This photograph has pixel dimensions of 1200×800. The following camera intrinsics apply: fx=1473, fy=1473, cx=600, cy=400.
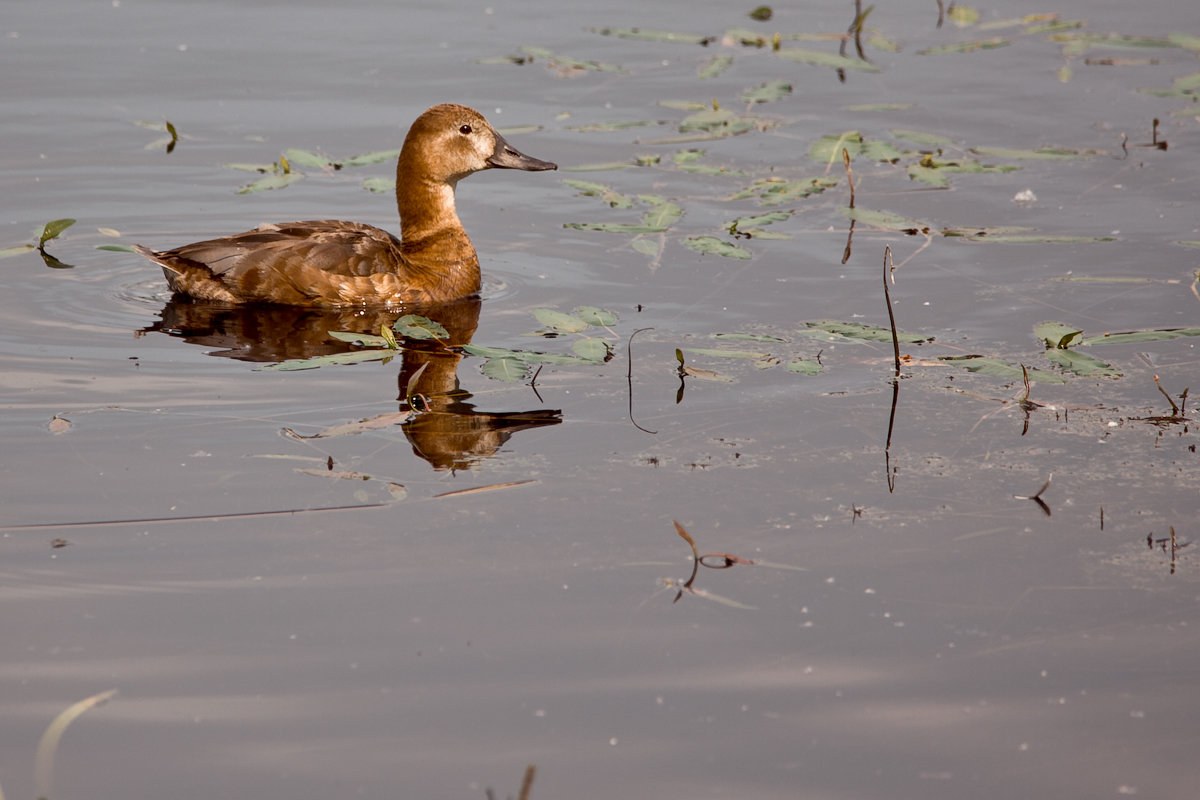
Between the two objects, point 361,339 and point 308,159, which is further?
point 308,159

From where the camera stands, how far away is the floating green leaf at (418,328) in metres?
6.86

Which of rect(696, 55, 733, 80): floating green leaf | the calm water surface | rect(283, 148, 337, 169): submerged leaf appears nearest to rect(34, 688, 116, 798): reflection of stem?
the calm water surface

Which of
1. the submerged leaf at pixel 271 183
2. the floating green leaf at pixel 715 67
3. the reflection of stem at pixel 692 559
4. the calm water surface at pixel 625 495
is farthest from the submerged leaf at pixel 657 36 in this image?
the reflection of stem at pixel 692 559

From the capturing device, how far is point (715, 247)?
7809 mm

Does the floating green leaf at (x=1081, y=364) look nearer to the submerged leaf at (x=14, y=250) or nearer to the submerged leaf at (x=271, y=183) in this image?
the submerged leaf at (x=271, y=183)

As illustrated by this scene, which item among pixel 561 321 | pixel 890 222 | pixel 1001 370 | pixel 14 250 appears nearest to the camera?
pixel 1001 370

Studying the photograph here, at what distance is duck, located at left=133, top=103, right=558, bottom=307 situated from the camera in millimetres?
7457

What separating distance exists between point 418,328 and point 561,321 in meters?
0.69

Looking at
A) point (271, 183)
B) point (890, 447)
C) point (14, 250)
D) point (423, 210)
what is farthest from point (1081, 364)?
point (14, 250)

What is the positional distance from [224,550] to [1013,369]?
3.35 m

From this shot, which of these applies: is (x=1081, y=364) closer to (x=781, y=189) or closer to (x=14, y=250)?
(x=781, y=189)

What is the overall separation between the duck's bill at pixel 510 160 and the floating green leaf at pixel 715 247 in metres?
0.91

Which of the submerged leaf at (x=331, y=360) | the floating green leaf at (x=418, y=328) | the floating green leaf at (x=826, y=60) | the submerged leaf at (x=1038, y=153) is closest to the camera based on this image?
the submerged leaf at (x=331, y=360)

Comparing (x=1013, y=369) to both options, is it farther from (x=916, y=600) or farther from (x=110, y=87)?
(x=110, y=87)
